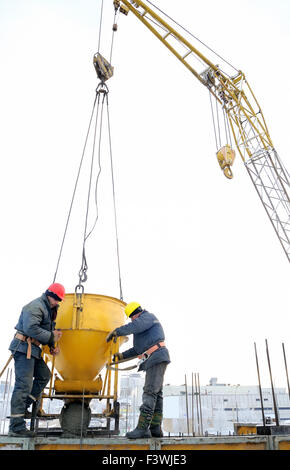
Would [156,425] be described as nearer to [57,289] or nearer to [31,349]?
[31,349]

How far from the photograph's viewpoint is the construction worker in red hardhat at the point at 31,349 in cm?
425

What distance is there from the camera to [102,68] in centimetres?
909

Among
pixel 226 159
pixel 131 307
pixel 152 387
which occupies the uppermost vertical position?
pixel 226 159

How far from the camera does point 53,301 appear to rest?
15.8 feet

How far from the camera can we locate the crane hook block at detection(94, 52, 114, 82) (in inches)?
357

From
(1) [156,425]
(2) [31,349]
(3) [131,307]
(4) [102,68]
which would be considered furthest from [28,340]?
(4) [102,68]

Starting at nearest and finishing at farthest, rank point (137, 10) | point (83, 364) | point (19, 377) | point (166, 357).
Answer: point (19, 377), point (166, 357), point (83, 364), point (137, 10)

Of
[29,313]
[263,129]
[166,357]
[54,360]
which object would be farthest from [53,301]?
[263,129]

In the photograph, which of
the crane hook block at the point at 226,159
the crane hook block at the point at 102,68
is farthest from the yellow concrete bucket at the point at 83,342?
the crane hook block at the point at 226,159

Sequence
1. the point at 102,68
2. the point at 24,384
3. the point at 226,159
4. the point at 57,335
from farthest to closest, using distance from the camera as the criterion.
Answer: the point at 226,159, the point at 102,68, the point at 57,335, the point at 24,384

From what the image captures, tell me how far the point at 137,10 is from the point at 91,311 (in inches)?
533

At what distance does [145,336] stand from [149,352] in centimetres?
23

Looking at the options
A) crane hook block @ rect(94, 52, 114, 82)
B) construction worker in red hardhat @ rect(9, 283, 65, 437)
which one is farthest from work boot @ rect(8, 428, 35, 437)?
crane hook block @ rect(94, 52, 114, 82)
